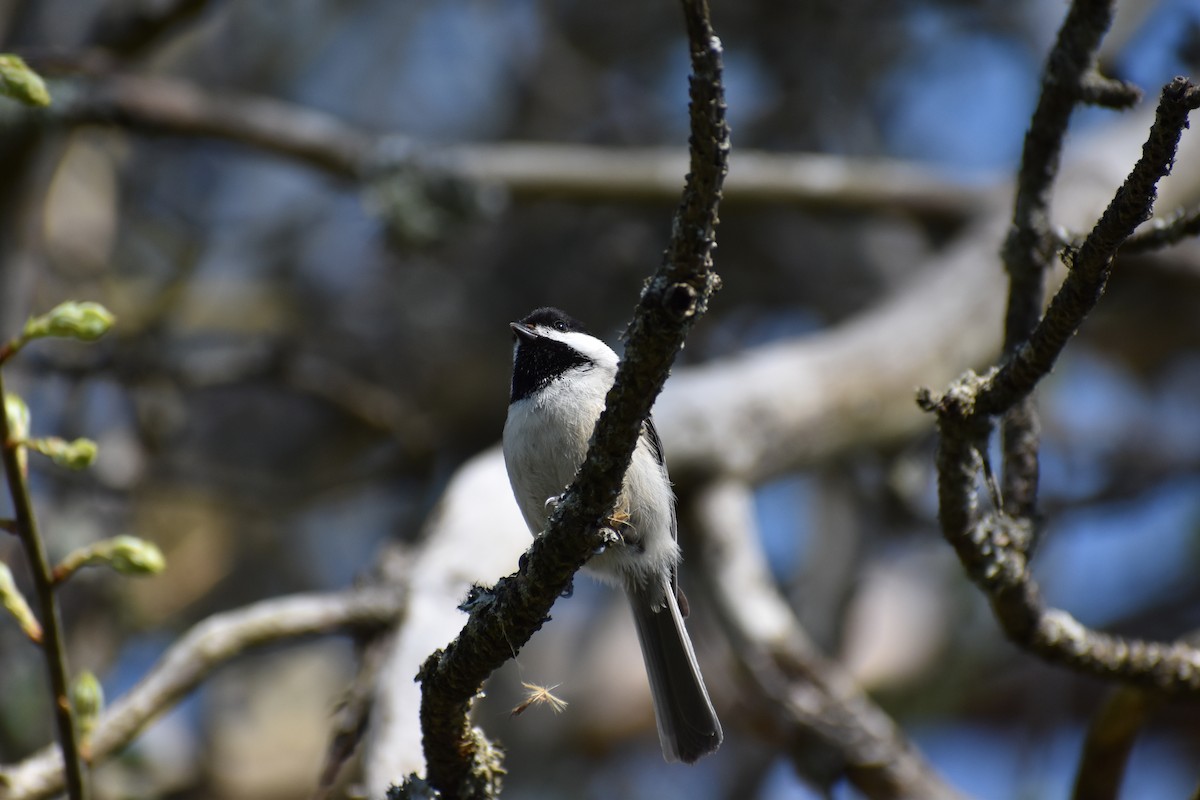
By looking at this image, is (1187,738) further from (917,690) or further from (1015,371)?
(1015,371)

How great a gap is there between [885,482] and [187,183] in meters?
5.15

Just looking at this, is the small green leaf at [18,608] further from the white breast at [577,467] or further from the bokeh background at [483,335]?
the bokeh background at [483,335]

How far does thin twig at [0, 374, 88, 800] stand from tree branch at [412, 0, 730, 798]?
0.55m

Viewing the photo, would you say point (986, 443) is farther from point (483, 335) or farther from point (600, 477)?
point (483, 335)

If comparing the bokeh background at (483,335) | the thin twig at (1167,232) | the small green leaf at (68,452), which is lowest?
the small green leaf at (68,452)

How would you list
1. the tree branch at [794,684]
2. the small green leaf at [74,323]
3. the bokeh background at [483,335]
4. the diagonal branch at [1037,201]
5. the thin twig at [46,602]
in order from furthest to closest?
1. the bokeh background at [483,335]
2. the tree branch at [794,684]
3. the diagonal branch at [1037,201]
4. the small green leaf at [74,323]
5. the thin twig at [46,602]

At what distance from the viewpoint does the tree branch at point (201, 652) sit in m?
2.32

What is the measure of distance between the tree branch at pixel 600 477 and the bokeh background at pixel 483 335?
130 inches

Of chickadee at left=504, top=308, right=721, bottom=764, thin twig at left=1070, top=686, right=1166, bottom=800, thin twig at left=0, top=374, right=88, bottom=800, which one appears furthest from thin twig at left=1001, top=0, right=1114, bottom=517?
thin twig at left=0, top=374, right=88, bottom=800

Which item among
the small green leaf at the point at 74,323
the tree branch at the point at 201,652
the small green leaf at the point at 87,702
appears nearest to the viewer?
the small green leaf at the point at 74,323

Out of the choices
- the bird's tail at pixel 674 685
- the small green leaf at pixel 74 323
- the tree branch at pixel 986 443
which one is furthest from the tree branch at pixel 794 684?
the small green leaf at pixel 74 323

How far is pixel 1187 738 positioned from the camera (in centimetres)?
709

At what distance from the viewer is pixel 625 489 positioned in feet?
8.48

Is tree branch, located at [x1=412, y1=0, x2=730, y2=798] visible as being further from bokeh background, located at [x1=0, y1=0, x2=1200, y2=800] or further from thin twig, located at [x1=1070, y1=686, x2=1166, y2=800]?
bokeh background, located at [x1=0, y1=0, x2=1200, y2=800]
